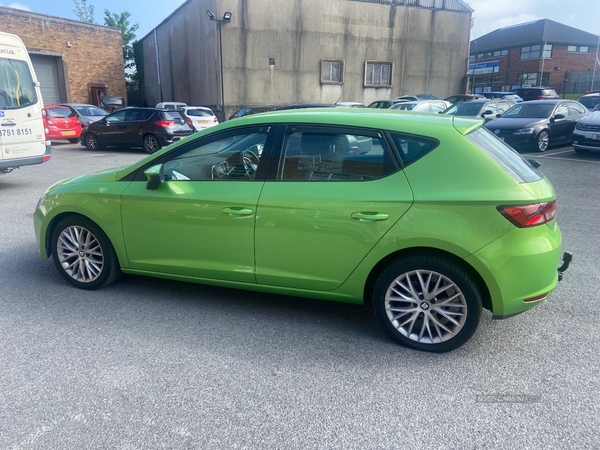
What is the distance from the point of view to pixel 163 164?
4055mm

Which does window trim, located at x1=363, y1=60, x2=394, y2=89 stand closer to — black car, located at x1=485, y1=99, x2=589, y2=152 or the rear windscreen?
black car, located at x1=485, y1=99, x2=589, y2=152

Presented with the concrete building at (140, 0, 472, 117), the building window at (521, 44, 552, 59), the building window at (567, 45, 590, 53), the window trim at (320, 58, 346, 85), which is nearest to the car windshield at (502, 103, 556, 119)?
the window trim at (320, 58, 346, 85)

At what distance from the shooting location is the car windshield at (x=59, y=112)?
1839cm

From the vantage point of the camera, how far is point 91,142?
56.7 ft

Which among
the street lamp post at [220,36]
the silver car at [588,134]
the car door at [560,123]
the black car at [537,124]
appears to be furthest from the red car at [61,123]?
the silver car at [588,134]

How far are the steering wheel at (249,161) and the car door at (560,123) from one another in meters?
13.4

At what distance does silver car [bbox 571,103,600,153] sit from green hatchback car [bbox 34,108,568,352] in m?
11.2

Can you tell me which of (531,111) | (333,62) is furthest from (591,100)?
(333,62)

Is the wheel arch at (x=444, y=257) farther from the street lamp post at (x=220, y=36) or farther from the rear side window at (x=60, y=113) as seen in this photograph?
the street lamp post at (x=220, y=36)

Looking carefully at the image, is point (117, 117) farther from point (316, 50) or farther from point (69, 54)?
point (69, 54)

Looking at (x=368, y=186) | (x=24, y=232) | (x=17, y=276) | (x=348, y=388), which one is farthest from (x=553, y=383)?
(x=24, y=232)

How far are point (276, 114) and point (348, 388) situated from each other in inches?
85.9

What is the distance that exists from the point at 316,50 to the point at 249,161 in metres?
26.2

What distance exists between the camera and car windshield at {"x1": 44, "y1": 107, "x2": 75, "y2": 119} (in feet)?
60.3
